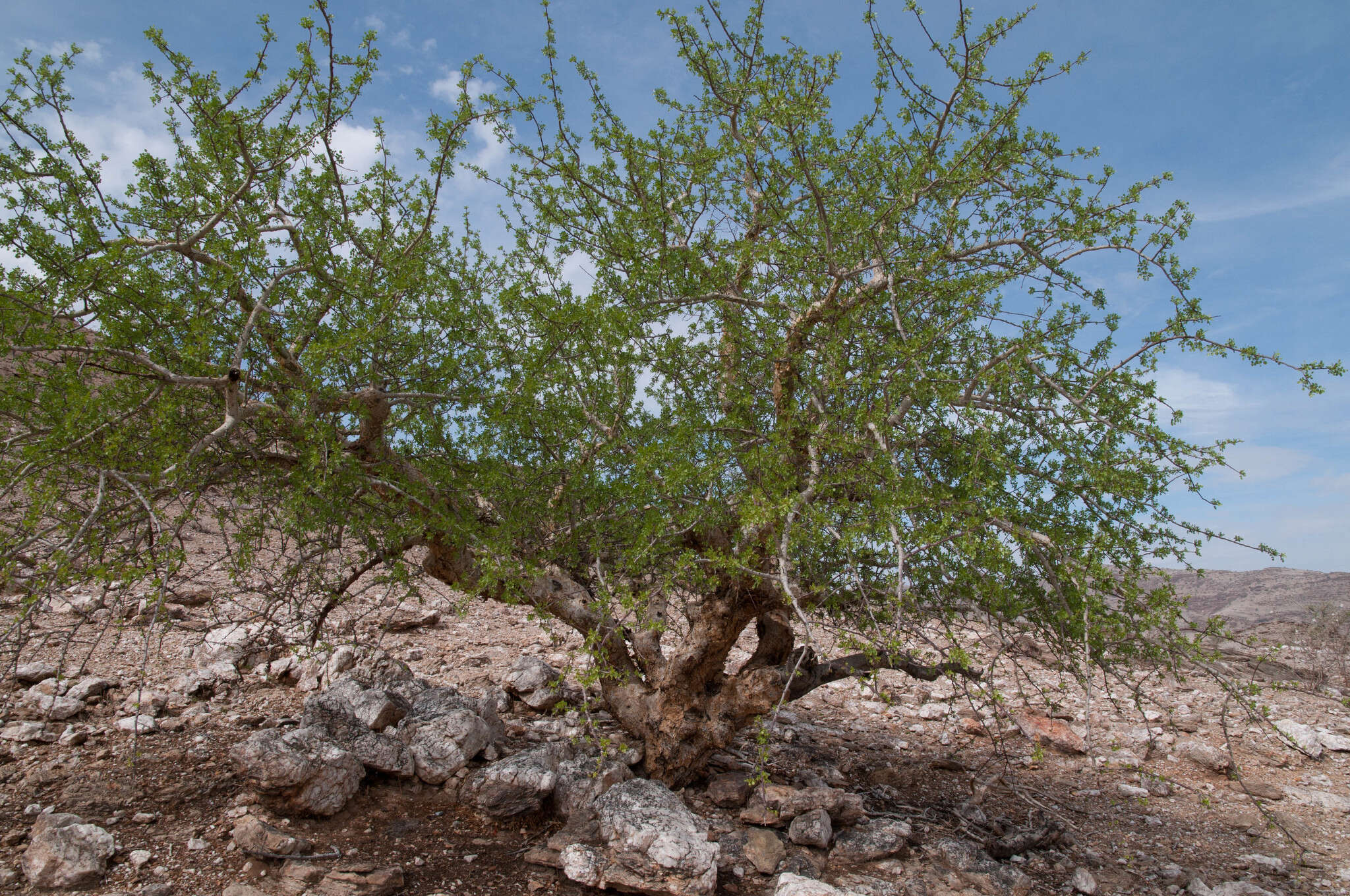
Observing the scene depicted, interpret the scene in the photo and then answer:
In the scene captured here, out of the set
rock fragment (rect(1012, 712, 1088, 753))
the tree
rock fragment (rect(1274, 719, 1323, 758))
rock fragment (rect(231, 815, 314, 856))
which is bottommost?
rock fragment (rect(231, 815, 314, 856))

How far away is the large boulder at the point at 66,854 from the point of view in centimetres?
429

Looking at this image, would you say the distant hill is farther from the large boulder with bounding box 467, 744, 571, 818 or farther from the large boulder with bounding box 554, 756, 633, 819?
the large boulder with bounding box 467, 744, 571, 818

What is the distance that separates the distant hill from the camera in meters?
20.2

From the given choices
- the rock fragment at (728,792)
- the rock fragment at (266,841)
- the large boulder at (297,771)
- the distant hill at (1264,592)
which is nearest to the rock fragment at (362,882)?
the rock fragment at (266,841)

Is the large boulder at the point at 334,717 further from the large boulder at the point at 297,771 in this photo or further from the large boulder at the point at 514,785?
the large boulder at the point at 514,785

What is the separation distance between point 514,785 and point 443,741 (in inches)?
34.4

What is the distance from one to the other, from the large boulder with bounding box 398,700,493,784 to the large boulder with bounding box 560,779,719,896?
56.9 inches

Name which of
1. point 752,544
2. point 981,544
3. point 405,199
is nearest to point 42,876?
point 752,544

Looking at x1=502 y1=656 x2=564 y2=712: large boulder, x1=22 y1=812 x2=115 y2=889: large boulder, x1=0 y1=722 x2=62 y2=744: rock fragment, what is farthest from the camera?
x1=502 y1=656 x2=564 y2=712: large boulder

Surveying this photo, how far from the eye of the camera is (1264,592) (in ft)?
75.2

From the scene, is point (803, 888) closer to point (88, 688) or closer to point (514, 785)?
point (514, 785)

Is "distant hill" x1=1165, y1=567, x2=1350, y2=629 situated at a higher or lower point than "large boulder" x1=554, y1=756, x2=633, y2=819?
higher

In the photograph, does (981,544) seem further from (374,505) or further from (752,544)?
(374,505)

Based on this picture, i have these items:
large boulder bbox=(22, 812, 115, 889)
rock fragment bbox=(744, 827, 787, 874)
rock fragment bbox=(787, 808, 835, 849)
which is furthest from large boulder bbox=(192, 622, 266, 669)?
rock fragment bbox=(787, 808, 835, 849)
